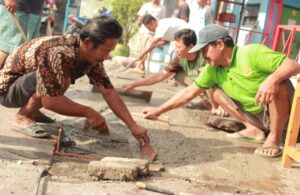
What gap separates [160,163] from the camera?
3.13 meters

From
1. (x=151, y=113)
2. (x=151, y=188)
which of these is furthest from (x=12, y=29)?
(x=151, y=188)

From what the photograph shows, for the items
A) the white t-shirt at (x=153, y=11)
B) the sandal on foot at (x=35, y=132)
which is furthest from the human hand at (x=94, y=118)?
the white t-shirt at (x=153, y=11)

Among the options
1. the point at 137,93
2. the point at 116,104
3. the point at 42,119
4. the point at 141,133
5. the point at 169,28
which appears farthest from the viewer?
the point at 169,28

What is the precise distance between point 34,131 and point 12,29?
4.60 ft

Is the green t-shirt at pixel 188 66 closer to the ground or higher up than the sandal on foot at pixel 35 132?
higher up

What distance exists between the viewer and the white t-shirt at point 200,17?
25.2ft

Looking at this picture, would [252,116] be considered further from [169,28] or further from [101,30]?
[169,28]

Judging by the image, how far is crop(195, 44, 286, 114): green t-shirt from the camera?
355 centimetres

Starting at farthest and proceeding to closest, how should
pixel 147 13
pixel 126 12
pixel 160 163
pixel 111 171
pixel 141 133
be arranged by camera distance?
pixel 126 12 < pixel 147 13 < pixel 141 133 < pixel 160 163 < pixel 111 171

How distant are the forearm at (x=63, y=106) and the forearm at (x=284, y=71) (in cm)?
140

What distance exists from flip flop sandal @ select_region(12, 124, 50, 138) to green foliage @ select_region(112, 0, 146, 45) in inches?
344

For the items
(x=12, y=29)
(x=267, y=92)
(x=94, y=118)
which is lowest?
(x=94, y=118)

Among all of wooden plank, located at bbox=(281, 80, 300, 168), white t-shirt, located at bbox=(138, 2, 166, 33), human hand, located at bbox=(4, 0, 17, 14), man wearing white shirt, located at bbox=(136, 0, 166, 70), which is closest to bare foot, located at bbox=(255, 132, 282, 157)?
wooden plank, located at bbox=(281, 80, 300, 168)

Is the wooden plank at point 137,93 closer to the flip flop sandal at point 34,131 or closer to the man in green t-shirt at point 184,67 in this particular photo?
the man in green t-shirt at point 184,67
